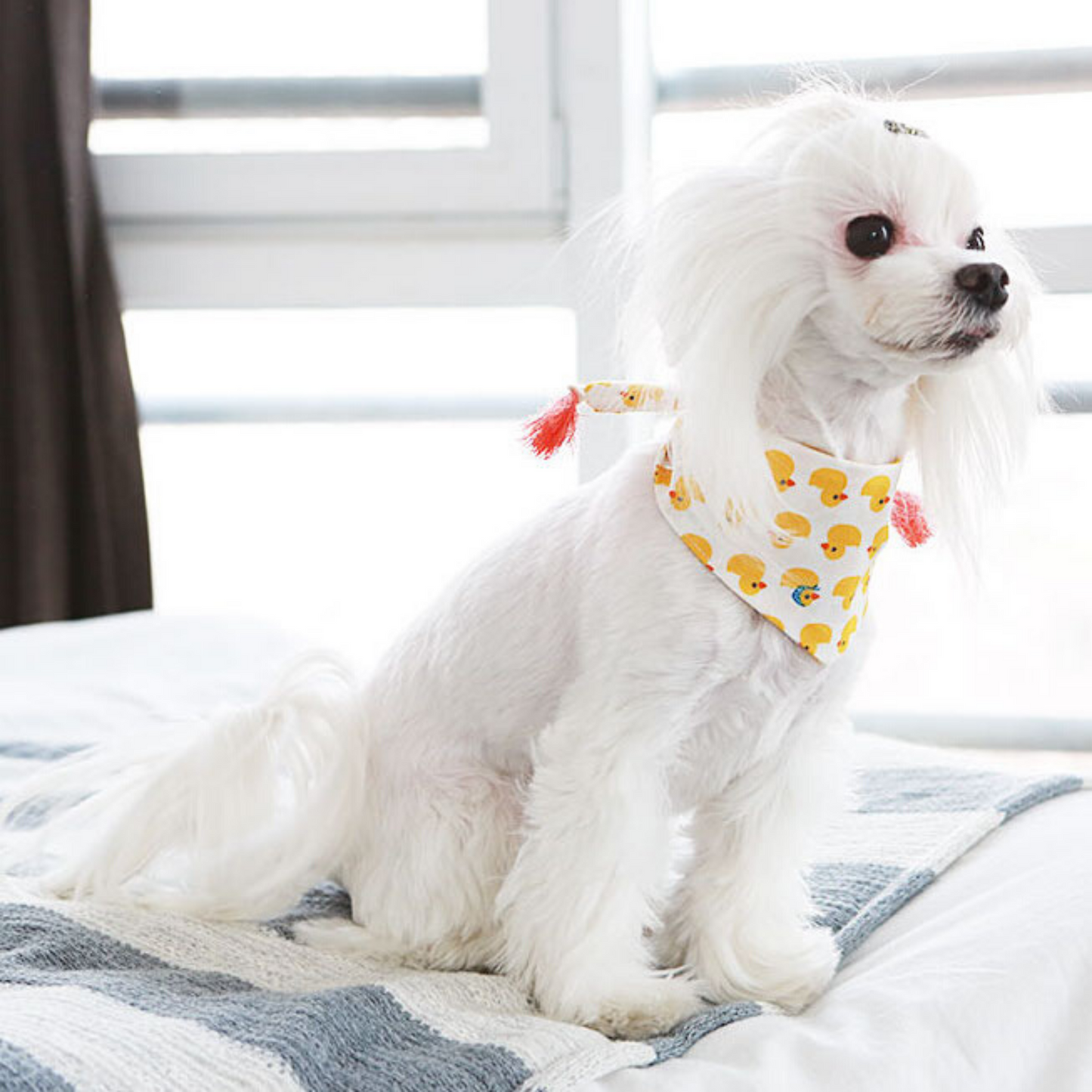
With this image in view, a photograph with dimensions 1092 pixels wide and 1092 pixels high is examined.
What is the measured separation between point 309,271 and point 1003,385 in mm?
1651

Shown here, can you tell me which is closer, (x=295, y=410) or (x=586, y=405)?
(x=586, y=405)

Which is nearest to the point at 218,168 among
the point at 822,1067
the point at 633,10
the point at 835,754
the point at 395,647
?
the point at 633,10

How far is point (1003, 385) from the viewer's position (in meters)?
1.08

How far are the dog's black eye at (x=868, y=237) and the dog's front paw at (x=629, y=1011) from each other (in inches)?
19.2

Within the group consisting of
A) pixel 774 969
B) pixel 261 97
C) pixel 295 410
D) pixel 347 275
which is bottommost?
pixel 774 969

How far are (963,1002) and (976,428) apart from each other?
383 millimetres

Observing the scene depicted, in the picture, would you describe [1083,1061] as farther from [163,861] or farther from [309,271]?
[309,271]

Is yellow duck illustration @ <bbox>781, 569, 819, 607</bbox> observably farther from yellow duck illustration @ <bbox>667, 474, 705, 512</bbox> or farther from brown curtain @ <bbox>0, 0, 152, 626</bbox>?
brown curtain @ <bbox>0, 0, 152, 626</bbox>

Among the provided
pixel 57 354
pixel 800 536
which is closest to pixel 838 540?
pixel 800 536

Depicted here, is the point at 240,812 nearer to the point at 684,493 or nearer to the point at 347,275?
the point at 684,493

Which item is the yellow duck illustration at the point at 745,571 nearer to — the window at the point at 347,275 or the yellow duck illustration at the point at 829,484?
the yellow duck illustration at the point at 829,484

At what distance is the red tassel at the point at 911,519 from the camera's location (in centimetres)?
116

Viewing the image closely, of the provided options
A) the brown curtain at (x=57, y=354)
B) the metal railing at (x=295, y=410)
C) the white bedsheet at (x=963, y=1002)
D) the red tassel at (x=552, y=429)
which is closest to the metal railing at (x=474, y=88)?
the brown curtain at (x=57, y=354)

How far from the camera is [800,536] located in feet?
3.41
